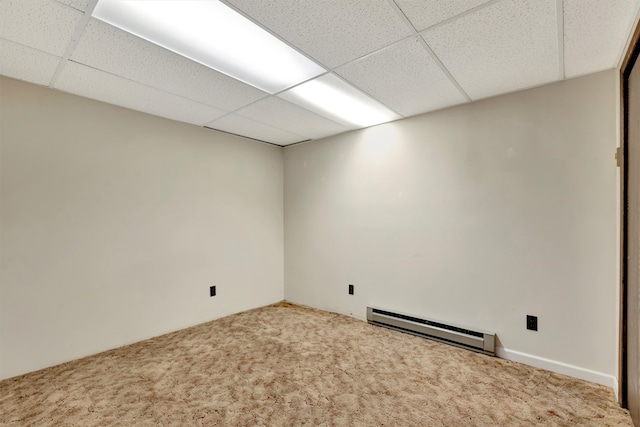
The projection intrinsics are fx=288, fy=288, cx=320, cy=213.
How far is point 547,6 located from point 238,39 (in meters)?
1.61

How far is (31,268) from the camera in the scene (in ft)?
7.25

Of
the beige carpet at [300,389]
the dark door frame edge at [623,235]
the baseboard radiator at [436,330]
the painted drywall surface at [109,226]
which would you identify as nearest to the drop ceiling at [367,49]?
the dark door frame edge at [623,235]

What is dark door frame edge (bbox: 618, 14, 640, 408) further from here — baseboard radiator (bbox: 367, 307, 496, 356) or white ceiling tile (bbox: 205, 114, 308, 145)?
white ceiling tile (bbox: 205, 114, 308, 145)

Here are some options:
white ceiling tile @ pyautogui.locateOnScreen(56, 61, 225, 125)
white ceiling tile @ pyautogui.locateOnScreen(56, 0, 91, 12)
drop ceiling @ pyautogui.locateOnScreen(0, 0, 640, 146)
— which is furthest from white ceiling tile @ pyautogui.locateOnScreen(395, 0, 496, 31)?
white ceiling tile @ pyautogui.locateOnScreen(56, 61, 225, 125)

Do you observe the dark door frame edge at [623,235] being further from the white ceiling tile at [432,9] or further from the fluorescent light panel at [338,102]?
the fluorescent light panel at [338,102]

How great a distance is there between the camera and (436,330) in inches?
107

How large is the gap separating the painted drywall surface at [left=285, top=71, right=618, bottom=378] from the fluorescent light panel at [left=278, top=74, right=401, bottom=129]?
27 cm

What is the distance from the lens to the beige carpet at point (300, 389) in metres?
1.69

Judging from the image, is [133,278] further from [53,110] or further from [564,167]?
[564,167]

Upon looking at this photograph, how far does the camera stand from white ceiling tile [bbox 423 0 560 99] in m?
1.47

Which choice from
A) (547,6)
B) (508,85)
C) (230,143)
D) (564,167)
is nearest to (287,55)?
(547,6)

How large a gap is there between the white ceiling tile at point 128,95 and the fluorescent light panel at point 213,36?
0.71 meters

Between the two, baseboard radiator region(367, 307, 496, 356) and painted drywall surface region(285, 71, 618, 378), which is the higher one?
painted drywall surface region(285, 71, 618, 378)

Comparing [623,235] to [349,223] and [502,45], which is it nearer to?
[502,45]
